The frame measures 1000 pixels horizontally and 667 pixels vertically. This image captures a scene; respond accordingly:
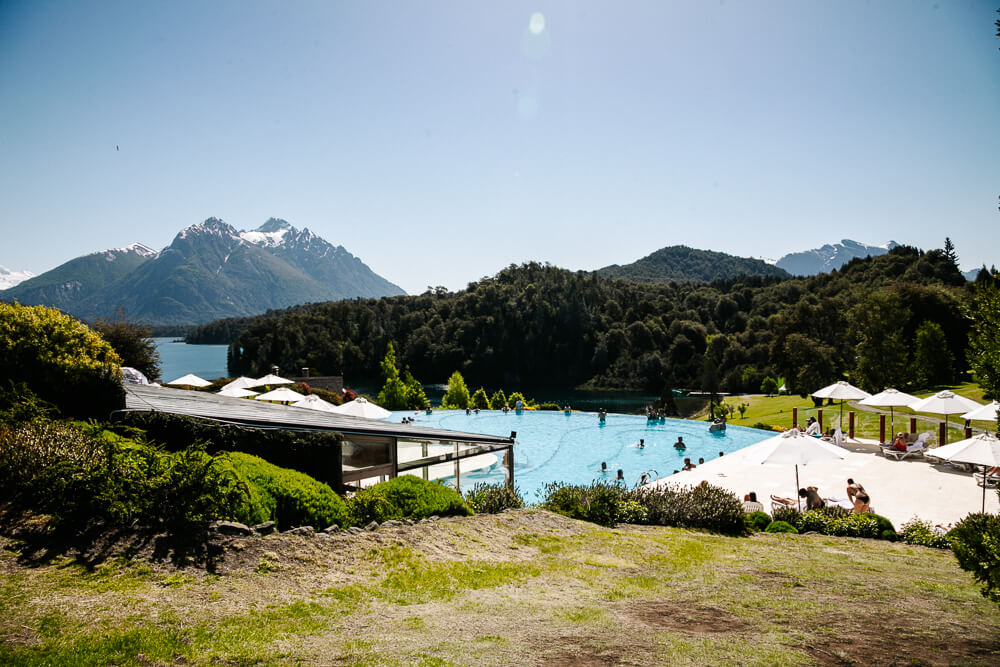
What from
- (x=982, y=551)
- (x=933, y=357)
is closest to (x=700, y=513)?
(x=982, y=551)

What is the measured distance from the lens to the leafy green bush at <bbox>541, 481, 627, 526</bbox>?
11477 mm

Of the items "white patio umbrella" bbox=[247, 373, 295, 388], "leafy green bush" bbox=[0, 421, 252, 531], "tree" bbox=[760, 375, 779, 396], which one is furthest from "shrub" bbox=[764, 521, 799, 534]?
"tree" bbox=[760, 375, 779, 396]

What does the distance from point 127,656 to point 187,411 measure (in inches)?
260

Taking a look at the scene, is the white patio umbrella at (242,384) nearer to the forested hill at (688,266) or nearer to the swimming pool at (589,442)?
the swimming pool at (589,442)

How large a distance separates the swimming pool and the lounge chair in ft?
25.3

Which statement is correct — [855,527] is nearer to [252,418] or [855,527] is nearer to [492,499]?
[492,499]

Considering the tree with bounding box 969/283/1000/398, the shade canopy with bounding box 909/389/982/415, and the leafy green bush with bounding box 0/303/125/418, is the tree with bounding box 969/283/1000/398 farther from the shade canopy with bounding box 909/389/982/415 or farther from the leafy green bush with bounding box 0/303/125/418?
the leafy green bush with bounding box 0/303/125/418

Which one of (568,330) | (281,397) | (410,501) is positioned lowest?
(410,501)

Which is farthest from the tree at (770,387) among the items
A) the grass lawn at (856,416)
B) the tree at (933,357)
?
the tree at (933,357)

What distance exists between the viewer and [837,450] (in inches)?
512

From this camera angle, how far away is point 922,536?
1104cm

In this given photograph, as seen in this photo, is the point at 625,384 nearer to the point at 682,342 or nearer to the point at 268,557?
the point at 682,342

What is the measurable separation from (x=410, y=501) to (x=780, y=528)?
26.5 ft

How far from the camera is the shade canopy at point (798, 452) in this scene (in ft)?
41.6
